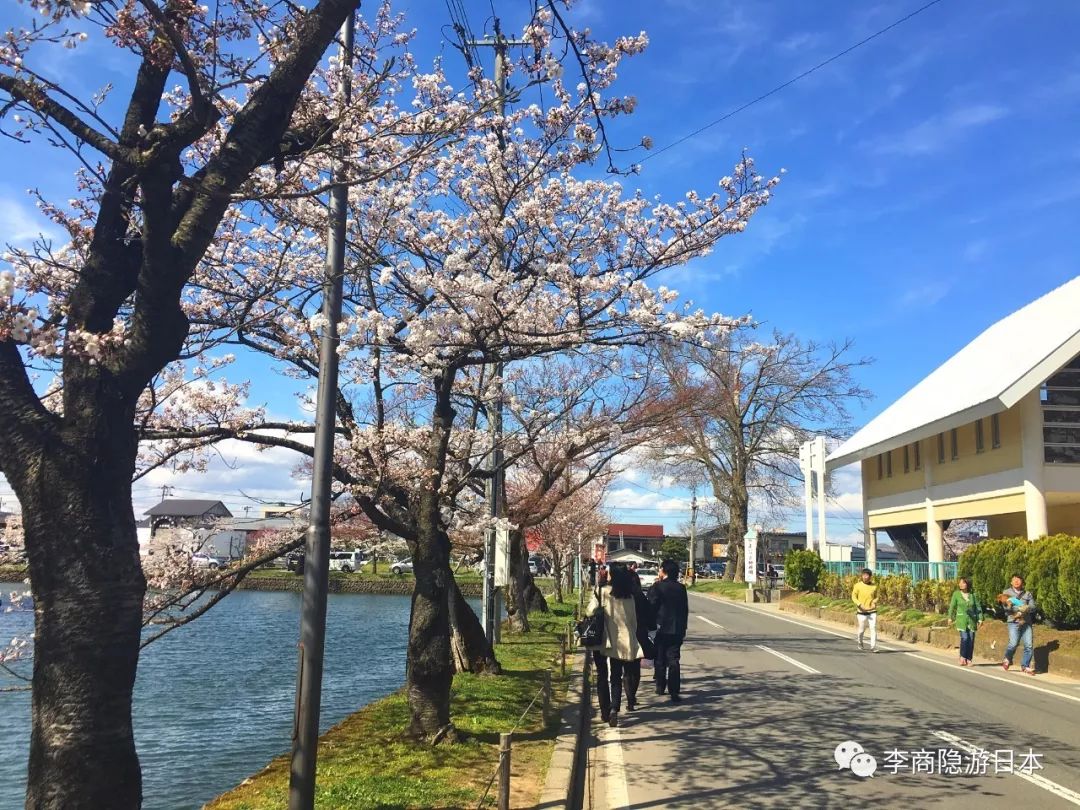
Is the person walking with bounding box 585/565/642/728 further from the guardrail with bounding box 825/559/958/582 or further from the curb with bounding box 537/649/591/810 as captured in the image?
the guardrail with bounding box 825/559/958/582

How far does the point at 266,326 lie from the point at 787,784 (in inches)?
266

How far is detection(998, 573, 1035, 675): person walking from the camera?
1378 centimetres

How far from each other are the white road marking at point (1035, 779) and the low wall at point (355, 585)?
1789 inches

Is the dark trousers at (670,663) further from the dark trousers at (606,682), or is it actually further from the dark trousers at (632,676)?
the dark trousers at (606,682)

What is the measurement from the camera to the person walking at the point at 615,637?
970 cm

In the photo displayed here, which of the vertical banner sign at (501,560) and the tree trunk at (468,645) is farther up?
the vertical banner sign at (501,560)

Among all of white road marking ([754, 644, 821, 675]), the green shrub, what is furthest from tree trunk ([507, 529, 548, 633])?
the green shrub

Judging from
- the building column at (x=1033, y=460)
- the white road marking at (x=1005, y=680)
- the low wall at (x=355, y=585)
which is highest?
the building column at (x=1033, y=460)

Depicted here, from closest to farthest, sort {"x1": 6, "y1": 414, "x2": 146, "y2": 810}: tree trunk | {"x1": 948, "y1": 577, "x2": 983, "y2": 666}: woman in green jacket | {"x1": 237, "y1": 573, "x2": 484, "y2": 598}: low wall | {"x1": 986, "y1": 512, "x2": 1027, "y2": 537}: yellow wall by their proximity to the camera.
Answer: {"x1": 6, "y1": 414, "x2": 146, "y2": 810}: tree trunk → {"x1": 948, "y1": 577, "x2": 983, "y2": 666}: woman in green jacket → {"x1": 986, "y1": 512, "x2": 1027, "y2": 537}: yellow wall → {"x1": 237, "y1": 573, "x2": 484, "y2": 598}: low wall

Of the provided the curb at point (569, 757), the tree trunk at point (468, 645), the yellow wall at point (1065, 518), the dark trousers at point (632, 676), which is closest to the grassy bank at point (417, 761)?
the curb at point (569, 757)

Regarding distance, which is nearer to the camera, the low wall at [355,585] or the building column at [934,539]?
the building column at [934,539]

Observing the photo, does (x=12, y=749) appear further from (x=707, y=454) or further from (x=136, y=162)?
(x=707, y=454)

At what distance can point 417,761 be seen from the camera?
776 cm

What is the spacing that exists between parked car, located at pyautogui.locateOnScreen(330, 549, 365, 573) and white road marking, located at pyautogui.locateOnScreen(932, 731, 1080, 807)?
2290 inches
